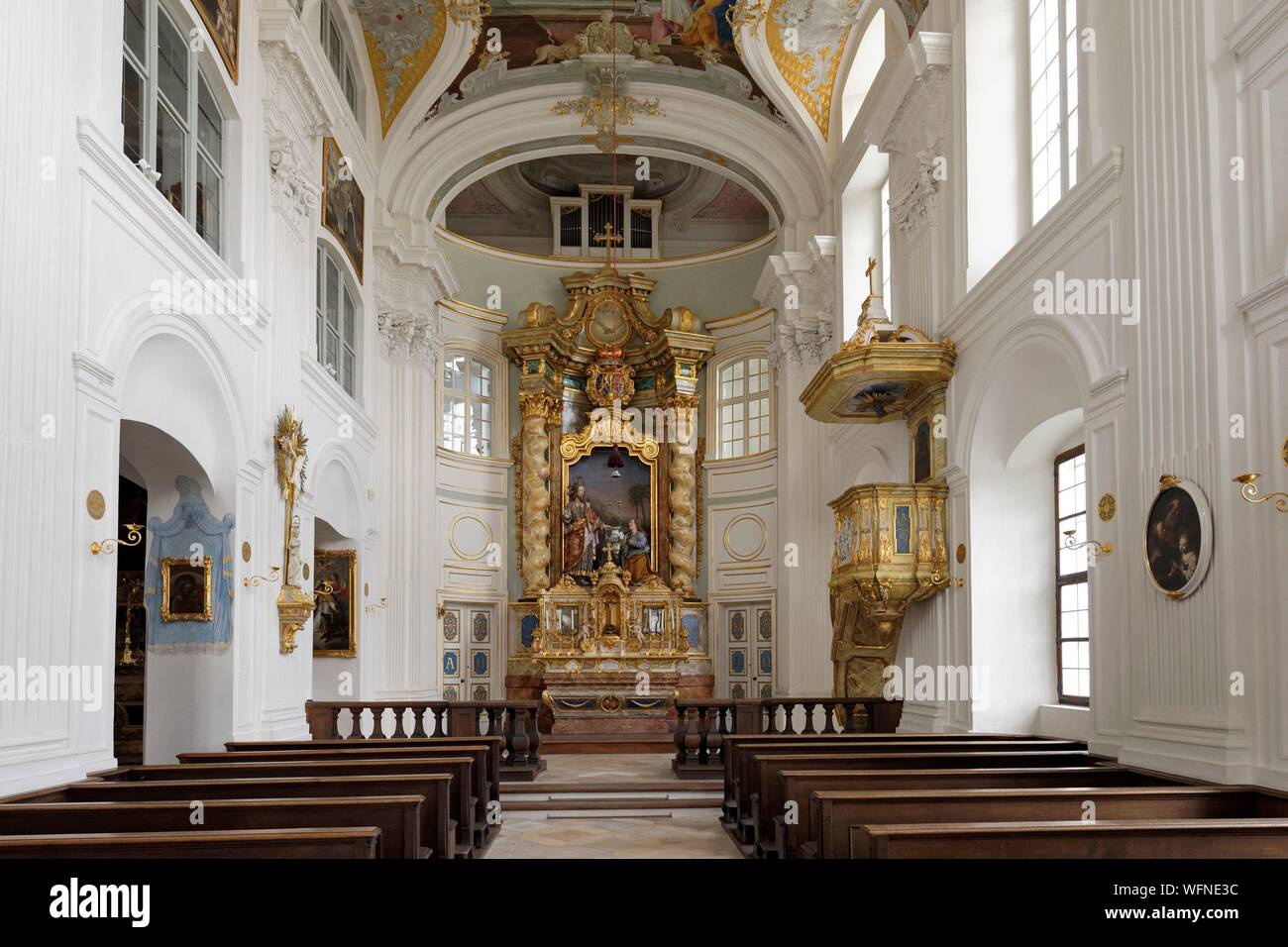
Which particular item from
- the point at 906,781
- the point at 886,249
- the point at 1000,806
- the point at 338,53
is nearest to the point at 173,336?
the point at 906,781

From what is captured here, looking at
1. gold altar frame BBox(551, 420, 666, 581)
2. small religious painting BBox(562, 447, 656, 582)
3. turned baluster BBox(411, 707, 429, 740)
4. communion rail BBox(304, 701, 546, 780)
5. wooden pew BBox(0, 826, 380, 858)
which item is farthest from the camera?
gold altar frame BBox(551, 420, 666, 581)

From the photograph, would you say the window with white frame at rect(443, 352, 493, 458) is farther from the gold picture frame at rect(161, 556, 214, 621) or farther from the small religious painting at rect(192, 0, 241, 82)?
the gold picture frame at rect(161, 556, 214, 621)

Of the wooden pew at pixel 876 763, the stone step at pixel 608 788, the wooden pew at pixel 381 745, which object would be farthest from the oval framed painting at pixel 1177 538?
the stone step at pixel 608 788

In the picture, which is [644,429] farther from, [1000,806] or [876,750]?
[1000,806]

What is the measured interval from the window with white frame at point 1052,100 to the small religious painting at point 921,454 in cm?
230

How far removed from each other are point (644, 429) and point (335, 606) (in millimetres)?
7321

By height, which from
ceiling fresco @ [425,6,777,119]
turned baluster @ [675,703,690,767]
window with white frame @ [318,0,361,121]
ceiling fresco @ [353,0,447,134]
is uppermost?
ceiling fresco @ [425,6,777,119]

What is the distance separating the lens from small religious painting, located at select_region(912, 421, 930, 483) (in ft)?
38.4

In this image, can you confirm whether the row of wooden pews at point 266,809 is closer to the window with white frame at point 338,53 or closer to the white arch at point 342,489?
the white arch at point 342,489

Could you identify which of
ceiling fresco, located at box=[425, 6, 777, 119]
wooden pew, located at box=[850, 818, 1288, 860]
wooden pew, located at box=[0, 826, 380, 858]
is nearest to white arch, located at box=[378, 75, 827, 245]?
ceiling fresco, located at box=[425, 6, 777, 119]

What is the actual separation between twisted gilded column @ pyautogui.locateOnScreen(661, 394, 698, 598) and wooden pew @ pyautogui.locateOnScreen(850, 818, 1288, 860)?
1460 centimetres

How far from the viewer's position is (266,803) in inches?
201

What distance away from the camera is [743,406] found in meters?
19.9

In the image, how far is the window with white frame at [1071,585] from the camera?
33.0ft
